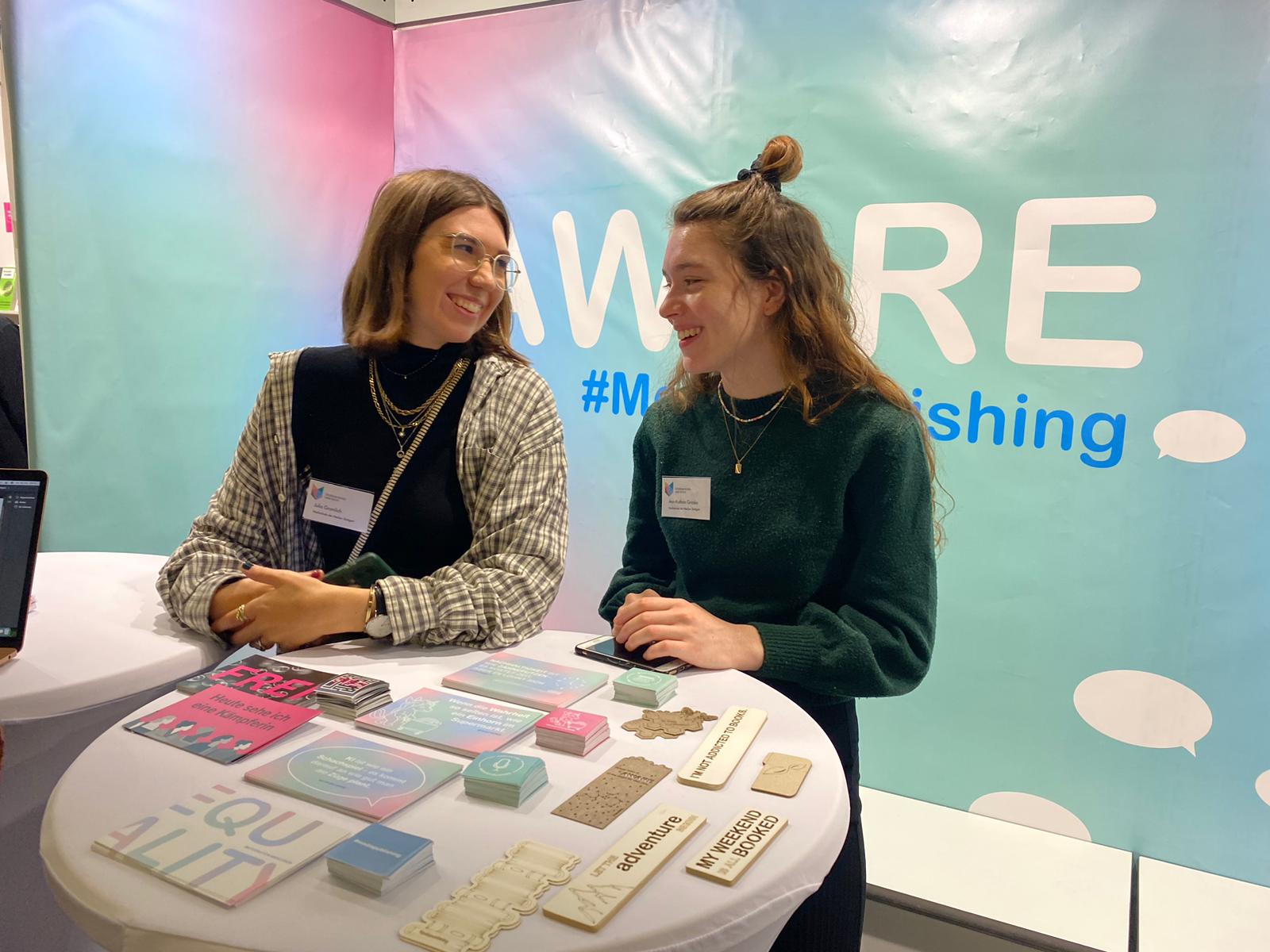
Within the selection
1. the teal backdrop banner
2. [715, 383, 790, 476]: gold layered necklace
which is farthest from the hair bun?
the teal backdrop banner

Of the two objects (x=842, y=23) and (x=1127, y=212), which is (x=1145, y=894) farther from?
(x=842, y=23)

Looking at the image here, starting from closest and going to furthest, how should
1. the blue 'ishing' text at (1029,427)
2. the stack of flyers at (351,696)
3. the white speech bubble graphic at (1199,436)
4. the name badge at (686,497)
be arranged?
1. the stack of flyers at (351,696)
2. the name badge at (686,497)
3. the white speech bubble graphic at (1199,436)
4. the blue 'ishing' text at (1029,427)

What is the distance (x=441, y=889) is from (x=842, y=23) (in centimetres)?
247

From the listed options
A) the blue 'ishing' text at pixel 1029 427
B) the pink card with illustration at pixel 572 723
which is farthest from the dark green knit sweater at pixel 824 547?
the blue 'ishing' text at pixel 1029 427

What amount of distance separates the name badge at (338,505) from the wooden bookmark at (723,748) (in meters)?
0.77

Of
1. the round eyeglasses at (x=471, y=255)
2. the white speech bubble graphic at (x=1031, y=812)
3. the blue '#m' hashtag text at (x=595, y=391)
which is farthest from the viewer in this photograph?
the blue '#m' hashtag text at (x=595, y=391)

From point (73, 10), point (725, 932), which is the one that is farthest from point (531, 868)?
point (73, 10)

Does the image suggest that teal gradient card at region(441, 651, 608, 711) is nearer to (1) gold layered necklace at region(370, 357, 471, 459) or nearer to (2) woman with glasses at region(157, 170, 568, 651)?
(2) woman with glasses at region(157, 170, 568, 651)

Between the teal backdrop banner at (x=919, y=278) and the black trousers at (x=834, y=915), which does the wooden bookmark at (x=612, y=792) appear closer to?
the black trousers at (x=834, y=915)

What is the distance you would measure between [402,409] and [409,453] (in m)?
0.10

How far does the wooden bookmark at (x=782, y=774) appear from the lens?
3.33ft

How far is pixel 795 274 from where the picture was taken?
1.56m

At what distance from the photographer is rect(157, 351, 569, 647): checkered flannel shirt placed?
1458 mm

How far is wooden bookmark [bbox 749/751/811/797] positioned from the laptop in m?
1.15
